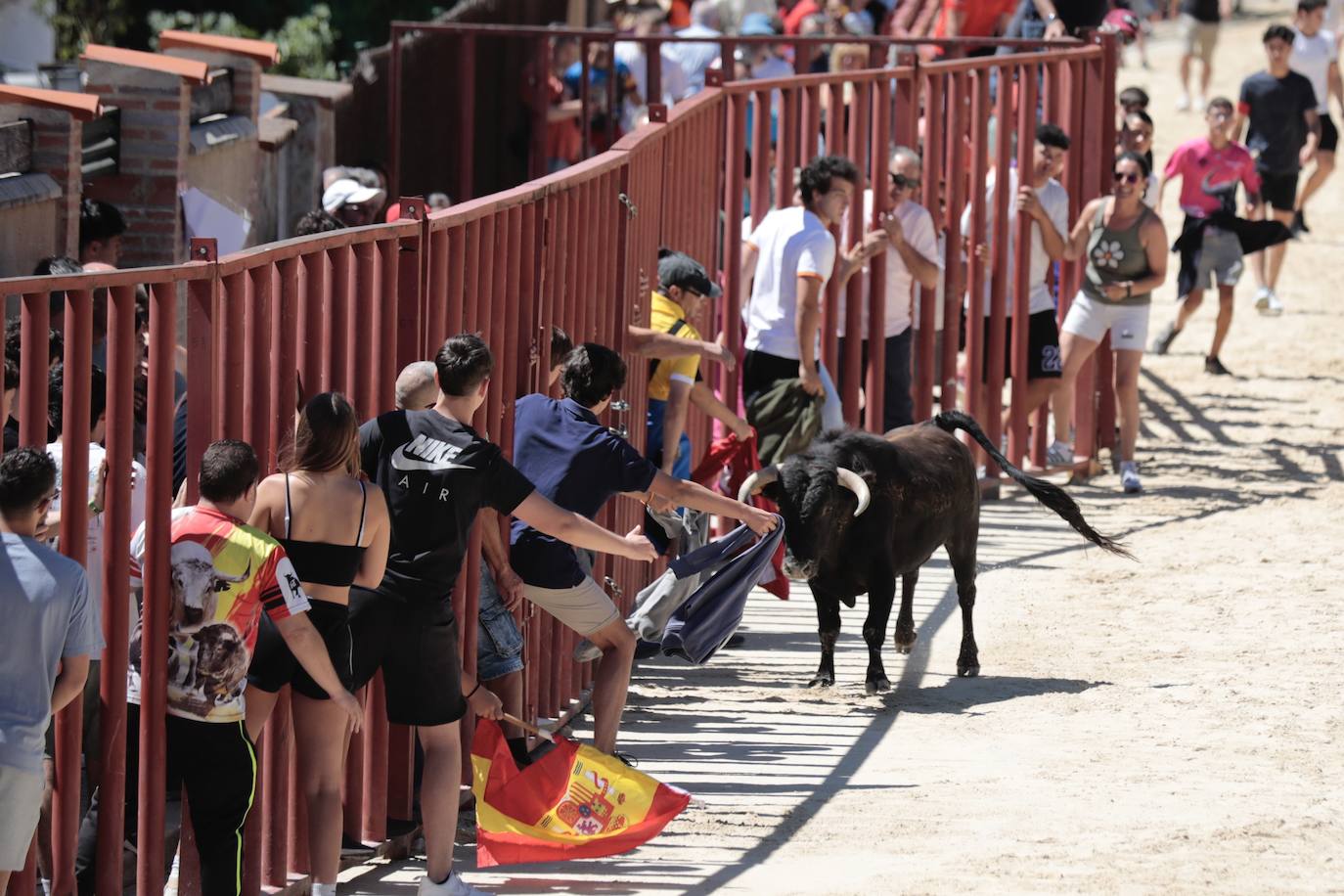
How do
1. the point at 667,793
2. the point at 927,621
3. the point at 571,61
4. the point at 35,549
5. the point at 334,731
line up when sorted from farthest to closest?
the point at 571,61
the point at 927,621
the point at 667,793
the point at 334,731
the point at 35,549

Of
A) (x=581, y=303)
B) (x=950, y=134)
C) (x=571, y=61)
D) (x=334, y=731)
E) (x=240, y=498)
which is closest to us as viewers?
(x=240, y=498)

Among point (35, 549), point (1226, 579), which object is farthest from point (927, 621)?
point (35, 549)

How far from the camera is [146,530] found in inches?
230

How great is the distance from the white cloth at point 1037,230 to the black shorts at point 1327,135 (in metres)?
7.14

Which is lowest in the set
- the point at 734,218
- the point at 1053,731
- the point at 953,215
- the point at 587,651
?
the point at 1053,731

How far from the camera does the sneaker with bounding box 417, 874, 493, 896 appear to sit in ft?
21.0

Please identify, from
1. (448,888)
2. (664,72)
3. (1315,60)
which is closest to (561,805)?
(448,888)

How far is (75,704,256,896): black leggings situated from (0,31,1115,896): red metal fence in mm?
78

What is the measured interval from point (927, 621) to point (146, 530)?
5.81 metres

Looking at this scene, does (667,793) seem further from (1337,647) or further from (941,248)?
(941,248)

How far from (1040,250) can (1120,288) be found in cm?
62

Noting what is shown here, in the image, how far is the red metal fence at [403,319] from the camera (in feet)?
18.8

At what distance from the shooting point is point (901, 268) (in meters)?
12.9

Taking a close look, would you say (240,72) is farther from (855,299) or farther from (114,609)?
(114,609)
